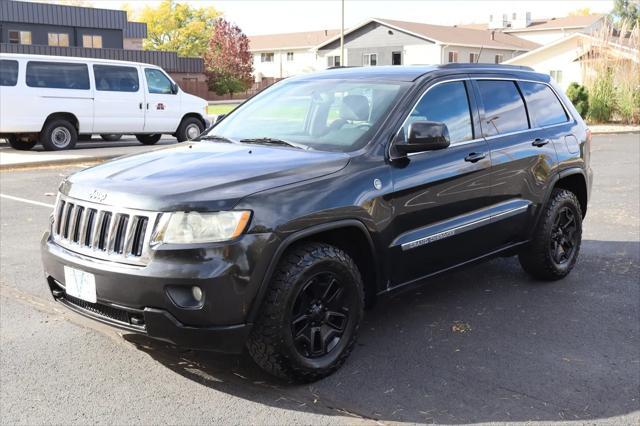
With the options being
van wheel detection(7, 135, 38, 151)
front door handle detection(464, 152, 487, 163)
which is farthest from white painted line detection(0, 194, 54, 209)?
van wheel detection(7, 135, 38, 151)

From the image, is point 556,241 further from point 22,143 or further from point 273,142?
point 22,143

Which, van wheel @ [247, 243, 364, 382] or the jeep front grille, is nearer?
the jeep front grille

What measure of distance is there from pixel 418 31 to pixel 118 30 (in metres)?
23.7

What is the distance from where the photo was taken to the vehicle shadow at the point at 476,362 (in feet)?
12.3

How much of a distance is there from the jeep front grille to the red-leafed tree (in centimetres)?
5298

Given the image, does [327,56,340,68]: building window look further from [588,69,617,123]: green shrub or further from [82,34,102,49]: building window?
[588,69,617,123]: green shrub

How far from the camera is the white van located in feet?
51.5

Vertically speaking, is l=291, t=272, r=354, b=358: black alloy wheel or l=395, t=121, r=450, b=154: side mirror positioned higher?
l=395, t=121, r=450, b=154: side mirror

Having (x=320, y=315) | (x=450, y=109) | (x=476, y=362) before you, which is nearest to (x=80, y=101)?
(x=450, y=109)

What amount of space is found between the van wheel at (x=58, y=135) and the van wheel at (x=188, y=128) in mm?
2838

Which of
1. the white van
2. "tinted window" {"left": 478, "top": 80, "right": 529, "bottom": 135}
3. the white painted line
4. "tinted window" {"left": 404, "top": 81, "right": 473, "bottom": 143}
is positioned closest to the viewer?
"tinted window" {"left": 404, "top": 81, "right": 473, "bottom": 143}

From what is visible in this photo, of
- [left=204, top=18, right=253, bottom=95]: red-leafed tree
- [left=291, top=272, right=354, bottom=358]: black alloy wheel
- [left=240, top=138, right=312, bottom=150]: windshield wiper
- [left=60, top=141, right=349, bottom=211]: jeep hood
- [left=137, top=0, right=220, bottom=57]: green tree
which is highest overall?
[left=137, top=0, right=220, bottom=57]: green tree

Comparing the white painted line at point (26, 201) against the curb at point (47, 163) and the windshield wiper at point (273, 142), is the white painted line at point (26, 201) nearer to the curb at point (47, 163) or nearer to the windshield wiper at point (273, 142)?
the curb at point (47, 163)

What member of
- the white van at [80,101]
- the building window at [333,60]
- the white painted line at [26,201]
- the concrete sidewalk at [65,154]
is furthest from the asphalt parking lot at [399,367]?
the building window at [333,60]
